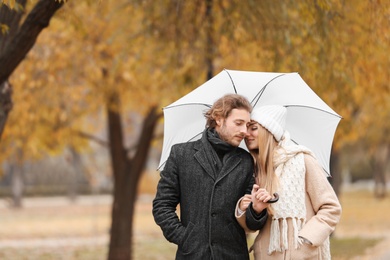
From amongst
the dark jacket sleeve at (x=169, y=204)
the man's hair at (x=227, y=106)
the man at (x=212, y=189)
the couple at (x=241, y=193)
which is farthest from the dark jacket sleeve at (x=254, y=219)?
the man's hair at (x=227, y=106)

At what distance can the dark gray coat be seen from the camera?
484 cm

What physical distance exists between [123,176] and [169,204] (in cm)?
1026

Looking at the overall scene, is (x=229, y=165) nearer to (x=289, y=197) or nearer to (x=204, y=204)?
(x=204, y=204)

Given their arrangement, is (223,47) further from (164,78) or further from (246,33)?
(246,33)

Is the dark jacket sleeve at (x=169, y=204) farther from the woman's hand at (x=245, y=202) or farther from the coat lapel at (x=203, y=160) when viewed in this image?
the woman's hand at (x=245, y=202)

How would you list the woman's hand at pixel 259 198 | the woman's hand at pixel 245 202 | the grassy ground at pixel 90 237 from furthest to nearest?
the grassy ground at pixel 90 237, the woman's hand at pixel 245 202, the woman's hand at pixel 259 198

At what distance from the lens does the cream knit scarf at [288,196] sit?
481 centimetres

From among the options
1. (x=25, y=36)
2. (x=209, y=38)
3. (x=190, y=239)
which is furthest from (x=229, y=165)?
(x=209, y=38)

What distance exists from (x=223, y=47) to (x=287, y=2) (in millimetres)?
3571

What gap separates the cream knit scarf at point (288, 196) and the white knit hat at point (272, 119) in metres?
0.12

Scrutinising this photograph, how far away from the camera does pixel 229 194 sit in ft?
15.9

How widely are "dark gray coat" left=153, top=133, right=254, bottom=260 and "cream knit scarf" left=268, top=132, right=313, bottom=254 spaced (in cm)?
20

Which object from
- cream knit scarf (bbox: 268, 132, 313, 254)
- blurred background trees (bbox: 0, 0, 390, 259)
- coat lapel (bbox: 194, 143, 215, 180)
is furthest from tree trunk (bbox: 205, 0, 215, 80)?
cream knit scarf (bbox: 268, 132, 313, 254)

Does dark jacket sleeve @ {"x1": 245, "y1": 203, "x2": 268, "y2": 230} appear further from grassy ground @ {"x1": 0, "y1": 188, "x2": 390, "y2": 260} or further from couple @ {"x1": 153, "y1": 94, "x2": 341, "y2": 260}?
grassy ground @ {"x1": 0, "y1": 188, "x2": 390, "y2": 260}
